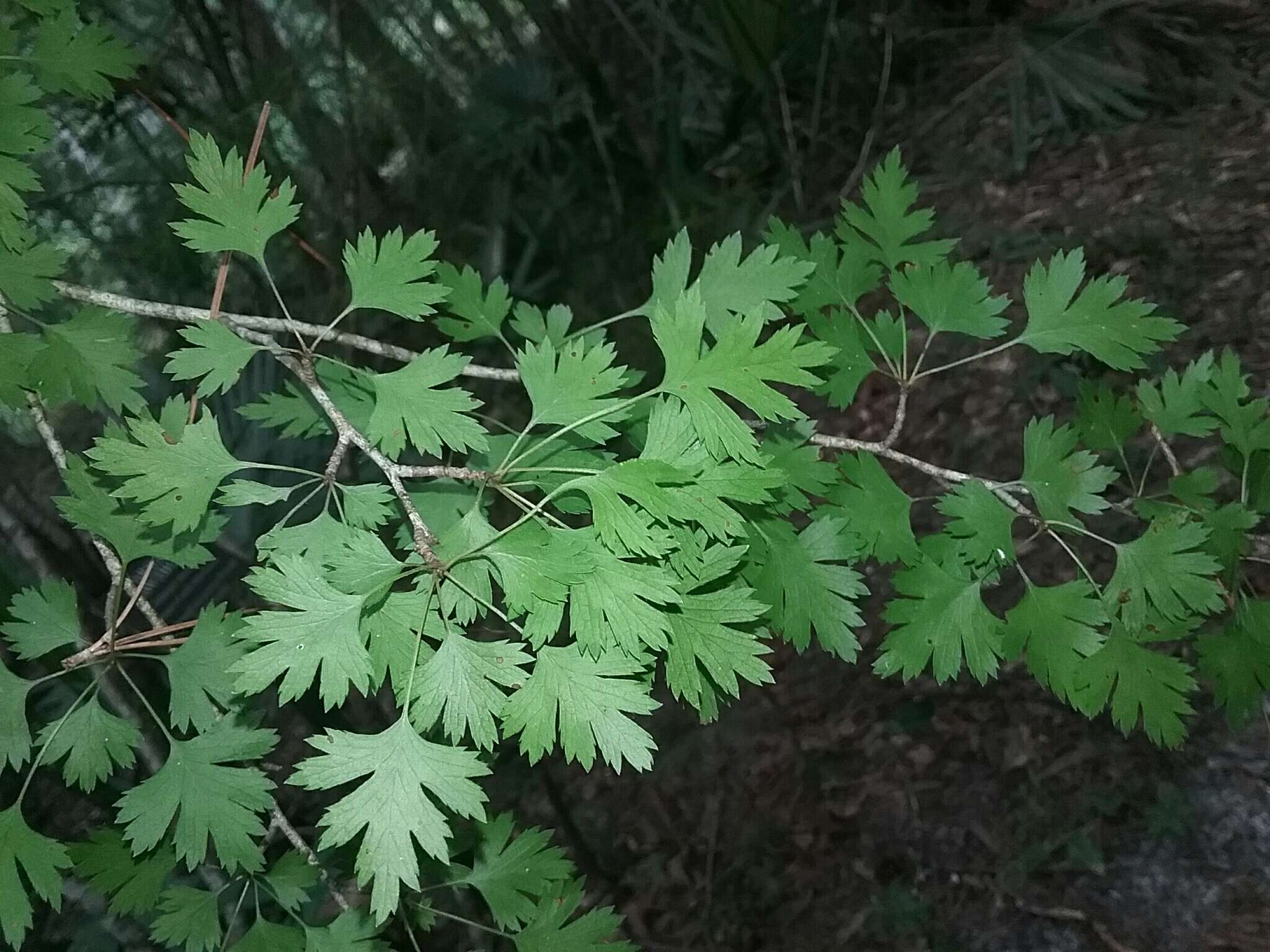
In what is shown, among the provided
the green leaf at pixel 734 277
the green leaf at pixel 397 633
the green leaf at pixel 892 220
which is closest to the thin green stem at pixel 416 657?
the green leaf at pixel 397 633

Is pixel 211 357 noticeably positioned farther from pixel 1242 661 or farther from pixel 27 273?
pixel 1242 661

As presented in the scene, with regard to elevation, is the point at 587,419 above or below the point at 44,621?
below

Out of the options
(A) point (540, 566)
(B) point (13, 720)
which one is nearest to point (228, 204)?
(A) point (540, 566)

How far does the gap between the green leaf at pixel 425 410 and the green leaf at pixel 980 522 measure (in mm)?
566

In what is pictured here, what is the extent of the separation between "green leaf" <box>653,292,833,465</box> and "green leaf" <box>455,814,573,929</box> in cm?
73

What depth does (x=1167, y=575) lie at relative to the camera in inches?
40.0

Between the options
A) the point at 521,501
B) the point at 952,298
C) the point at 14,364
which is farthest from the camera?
the point at 952,298

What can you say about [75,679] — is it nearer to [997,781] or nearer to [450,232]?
[450,232]

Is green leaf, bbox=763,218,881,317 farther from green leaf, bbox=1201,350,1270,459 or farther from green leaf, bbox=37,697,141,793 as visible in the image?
green leaf, bbox=37,697,141,793

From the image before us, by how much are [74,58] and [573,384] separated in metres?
0.86

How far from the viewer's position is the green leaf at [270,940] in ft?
3.52

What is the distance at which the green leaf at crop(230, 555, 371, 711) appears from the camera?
790mm

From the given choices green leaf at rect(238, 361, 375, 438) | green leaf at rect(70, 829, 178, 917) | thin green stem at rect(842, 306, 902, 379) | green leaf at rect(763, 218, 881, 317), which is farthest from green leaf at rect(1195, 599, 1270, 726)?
green leaf at rect(70, 829, 178, 917)

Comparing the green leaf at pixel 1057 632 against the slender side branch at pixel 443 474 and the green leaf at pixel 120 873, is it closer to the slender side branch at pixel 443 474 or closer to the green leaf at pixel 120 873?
the slender side branch at pixel 443 474
